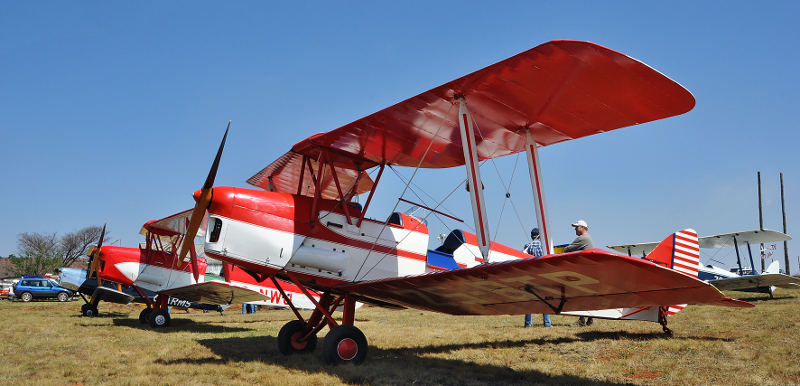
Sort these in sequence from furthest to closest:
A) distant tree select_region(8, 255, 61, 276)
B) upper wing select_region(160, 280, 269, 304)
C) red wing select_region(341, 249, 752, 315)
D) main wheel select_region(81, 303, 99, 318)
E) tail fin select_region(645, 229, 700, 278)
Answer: distant tree select_region(8, 255, 61, 276)
main wheel select_region(81, 303, 99, 318)
upper wing select_region(160, 280, 269, 304)
tail fin select_region(645, 229, 700, 278)
red wing select_region(341, 249, 752, 315)

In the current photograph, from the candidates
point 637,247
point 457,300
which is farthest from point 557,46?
point 637,247

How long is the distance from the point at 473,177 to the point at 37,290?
30239mm

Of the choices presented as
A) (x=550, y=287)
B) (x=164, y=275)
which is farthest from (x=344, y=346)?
(x=164, y=275)

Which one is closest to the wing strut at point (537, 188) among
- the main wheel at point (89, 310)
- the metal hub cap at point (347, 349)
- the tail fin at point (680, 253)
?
the metal hub cap at point (347, 349)

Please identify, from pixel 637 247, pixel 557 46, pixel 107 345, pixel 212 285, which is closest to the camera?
pixel 557 46

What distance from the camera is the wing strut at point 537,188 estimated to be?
668cm

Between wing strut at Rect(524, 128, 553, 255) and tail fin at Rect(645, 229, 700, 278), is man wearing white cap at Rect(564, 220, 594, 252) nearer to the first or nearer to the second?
wing strut at Rect(524, 128, 553, 255)

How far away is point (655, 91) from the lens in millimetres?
5199

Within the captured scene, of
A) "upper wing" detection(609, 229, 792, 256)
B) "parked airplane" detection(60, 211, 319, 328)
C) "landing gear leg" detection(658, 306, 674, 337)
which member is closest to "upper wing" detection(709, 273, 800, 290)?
"upper wing" detection(609, 229, 792, 256)

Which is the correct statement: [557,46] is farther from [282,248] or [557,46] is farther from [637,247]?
[637,247]

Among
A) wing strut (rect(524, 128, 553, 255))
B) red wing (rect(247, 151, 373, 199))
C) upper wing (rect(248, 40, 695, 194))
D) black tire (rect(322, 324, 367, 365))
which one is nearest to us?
upper wing (rect(248, 40, 695, 194))

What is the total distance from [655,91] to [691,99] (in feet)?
1.34

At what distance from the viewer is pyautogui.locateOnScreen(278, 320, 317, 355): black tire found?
706 cm

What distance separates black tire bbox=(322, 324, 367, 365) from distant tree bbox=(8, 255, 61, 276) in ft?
179
